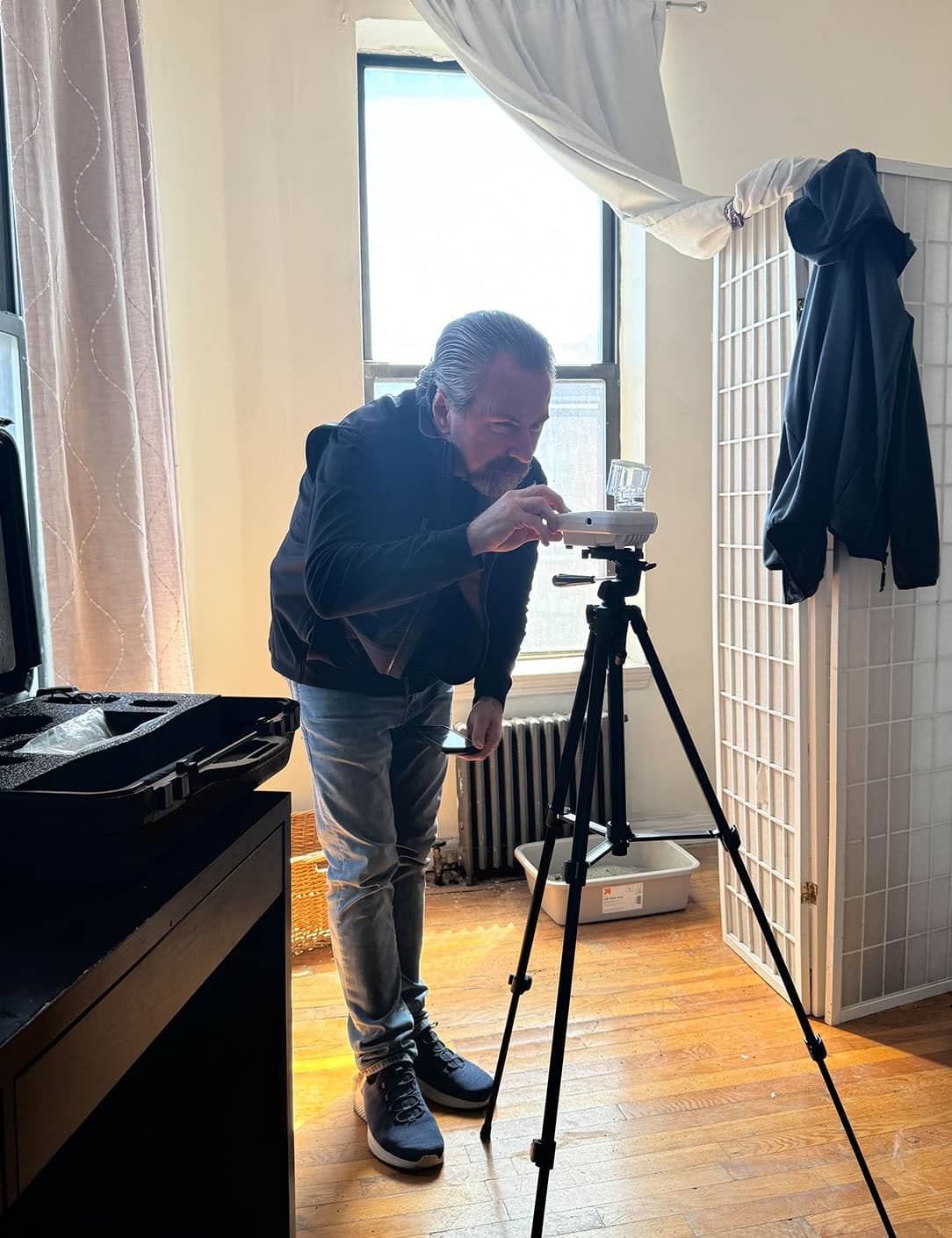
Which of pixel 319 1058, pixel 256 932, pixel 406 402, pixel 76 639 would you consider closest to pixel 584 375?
pixel 406 402

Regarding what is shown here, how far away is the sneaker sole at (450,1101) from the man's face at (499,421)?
3.82 ft

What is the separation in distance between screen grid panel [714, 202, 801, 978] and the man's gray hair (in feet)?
2.85

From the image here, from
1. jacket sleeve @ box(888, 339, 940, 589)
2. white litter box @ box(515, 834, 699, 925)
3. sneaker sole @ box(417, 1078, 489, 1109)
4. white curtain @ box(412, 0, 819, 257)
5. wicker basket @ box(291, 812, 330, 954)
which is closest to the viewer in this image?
sneaker sole @ box(417, 1078, 489, 1109)

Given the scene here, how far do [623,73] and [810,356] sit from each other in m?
1.45

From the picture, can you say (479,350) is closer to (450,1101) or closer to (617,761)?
(617,761)

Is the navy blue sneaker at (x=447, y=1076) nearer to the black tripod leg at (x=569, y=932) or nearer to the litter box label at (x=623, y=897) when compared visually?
the black tripod leg at (x=569, y=932)

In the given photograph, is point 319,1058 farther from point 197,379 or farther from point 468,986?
point 197,379

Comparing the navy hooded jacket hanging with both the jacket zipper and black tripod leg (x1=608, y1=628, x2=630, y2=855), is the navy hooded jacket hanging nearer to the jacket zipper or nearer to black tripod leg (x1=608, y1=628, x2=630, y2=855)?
black tripod leg (x1=608, y1=628, x2=630, y2=855)

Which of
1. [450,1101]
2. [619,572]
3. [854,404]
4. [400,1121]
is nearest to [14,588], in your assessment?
[619,572]

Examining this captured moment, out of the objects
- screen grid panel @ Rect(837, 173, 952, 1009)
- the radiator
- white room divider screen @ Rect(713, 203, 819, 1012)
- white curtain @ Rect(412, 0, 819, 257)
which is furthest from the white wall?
screen grid panel @ Rect(837, 173, 952, 1009)

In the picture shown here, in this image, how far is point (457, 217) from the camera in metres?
3.13

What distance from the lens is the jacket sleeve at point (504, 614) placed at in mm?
1799

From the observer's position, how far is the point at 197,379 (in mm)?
2805

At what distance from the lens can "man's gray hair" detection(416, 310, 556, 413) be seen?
4.71 ft
